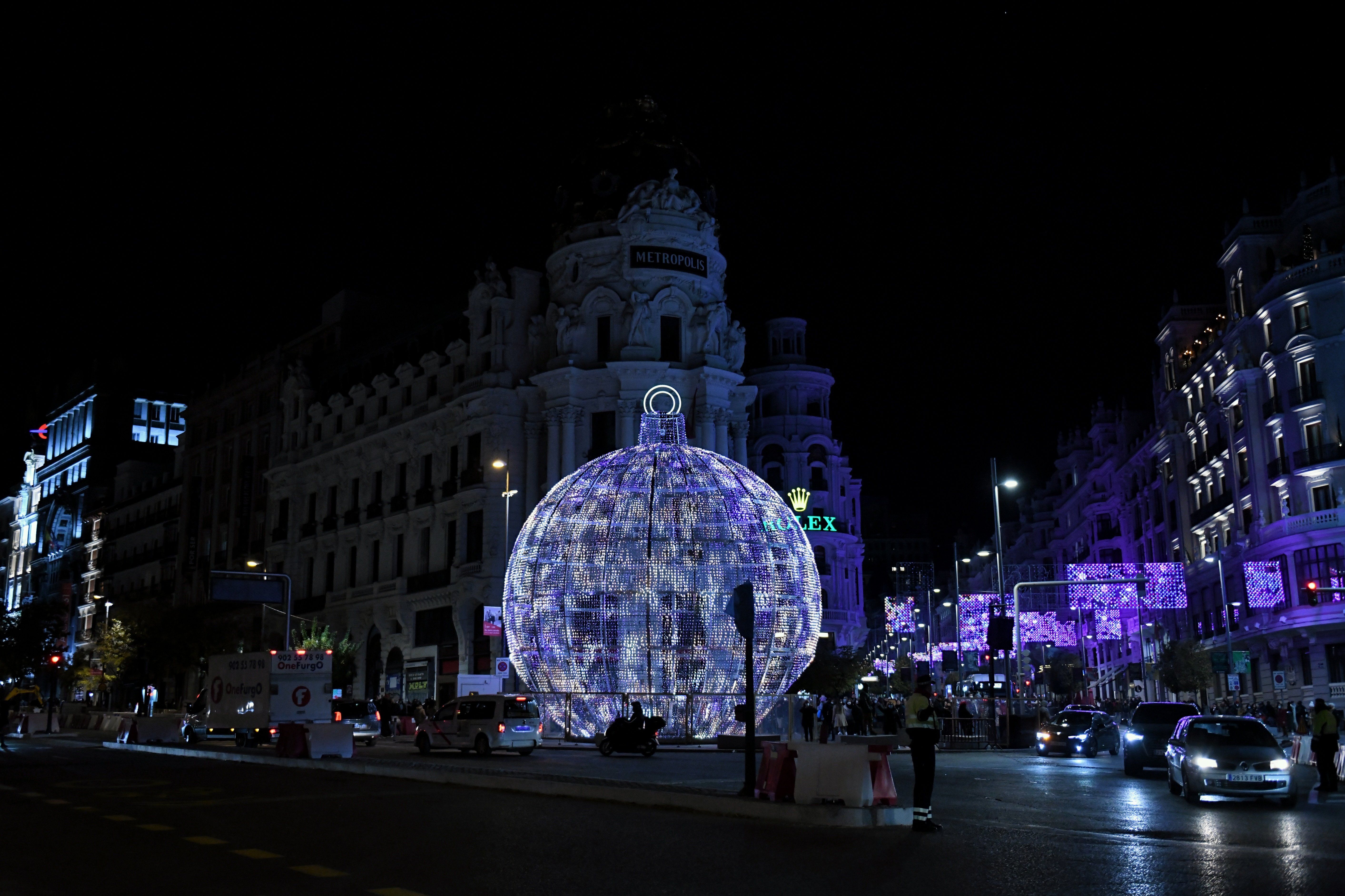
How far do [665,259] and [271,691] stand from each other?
28.2 metres

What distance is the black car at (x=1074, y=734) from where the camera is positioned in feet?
106

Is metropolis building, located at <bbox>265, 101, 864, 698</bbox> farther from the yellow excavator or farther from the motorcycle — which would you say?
the motorcycle

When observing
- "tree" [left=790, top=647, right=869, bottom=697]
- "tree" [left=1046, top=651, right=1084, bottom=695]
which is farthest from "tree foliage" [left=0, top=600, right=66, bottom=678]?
"tree" [left=1046, top=651, right=1084, bottom=695]

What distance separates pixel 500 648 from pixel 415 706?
16.6ft

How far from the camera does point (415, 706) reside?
5053cm

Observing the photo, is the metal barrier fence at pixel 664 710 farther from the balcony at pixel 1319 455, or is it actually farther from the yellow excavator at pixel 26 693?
the balcony at pixel 1319 455

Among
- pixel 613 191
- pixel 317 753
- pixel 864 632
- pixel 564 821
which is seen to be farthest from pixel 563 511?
pixel 864 632

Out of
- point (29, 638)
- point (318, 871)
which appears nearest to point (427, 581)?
point (29, 638)

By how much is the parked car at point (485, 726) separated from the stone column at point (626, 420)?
21941 millimetres

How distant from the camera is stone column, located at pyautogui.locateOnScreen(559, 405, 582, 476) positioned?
55.4m

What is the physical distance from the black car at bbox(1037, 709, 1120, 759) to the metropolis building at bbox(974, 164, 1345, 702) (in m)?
14.9

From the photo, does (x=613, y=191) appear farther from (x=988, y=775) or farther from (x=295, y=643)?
(x=988, y=775)

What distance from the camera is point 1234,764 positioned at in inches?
685

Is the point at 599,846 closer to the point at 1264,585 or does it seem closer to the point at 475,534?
the point at 1264,585
